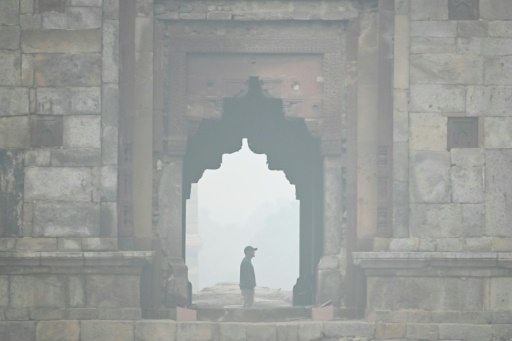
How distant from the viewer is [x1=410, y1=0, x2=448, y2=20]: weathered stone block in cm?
1512

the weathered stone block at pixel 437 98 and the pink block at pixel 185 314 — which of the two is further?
the pink block at pixel 185 314

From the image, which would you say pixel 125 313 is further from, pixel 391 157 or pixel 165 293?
pixel 391 157

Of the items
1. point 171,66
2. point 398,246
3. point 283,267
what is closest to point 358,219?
point 398,246

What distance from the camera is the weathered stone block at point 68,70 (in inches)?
591

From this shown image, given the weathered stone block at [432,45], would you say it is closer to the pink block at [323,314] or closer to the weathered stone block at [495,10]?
the weathered stone block at [495,10]

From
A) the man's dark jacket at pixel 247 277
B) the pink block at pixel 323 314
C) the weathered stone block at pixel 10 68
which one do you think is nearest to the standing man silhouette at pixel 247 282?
the man's dark jacket at pixel 247 277

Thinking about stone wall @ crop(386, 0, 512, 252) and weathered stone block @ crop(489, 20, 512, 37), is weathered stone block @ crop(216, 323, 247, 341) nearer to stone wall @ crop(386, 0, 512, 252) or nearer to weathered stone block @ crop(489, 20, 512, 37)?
stone wall @ crop(386, 0, 512, 252)

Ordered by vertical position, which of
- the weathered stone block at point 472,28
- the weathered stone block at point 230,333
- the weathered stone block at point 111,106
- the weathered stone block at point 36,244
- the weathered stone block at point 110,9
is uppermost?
the weathered stone block at point 110,9

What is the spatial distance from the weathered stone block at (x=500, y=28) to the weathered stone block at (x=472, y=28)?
0.07m

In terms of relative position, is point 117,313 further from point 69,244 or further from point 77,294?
point 69,244

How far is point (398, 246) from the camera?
1497 centimetres

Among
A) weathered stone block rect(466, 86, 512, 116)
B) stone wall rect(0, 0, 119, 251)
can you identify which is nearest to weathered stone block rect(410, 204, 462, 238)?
weathered stone block rect(466, 86, 512, 116)

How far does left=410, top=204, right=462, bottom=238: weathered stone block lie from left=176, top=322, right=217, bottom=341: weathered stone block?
243cm

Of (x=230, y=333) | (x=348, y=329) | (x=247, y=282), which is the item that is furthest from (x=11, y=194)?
(x=247, y=282)
